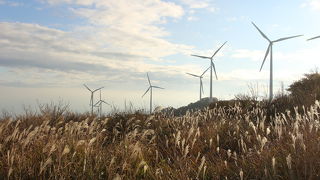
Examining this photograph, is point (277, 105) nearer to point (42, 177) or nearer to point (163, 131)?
point (163, 131)

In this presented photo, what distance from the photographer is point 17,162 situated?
290 inches

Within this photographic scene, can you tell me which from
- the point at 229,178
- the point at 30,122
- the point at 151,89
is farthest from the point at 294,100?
the point at 151,89

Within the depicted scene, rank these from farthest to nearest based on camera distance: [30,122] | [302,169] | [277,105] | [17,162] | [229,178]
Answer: [277,105]
[30,122]
[17,162]
[229,178]
[302,169]

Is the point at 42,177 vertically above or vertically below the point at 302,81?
below

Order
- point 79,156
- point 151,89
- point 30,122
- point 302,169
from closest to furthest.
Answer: point 302,169
point 79,156
point 30,122
point 151,89

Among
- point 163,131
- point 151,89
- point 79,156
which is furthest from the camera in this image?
point 151,89

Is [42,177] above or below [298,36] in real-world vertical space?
below

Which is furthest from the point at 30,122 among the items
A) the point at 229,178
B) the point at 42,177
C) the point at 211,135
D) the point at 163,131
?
the point at 229,178

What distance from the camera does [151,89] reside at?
34500mm

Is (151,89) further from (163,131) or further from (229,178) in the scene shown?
(229,178)

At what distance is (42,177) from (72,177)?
461mm

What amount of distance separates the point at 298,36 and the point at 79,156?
25967 mm

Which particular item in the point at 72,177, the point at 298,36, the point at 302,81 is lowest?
the point at 72,177

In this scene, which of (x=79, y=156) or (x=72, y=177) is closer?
(x=72, y=177)
